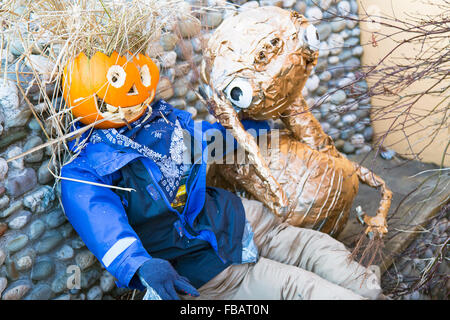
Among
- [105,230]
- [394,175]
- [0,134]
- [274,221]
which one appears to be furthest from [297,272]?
[394,175]

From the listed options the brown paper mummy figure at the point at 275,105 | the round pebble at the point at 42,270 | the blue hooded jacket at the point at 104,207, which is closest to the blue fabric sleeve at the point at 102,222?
the blue hooded jacket at the point at 104,207

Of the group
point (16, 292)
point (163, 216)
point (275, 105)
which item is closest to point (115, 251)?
point (163, 216)

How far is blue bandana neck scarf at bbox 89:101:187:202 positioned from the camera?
1617mm

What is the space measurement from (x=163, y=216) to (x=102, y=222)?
0.97 feet

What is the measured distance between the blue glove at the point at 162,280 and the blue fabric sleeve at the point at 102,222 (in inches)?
1.2

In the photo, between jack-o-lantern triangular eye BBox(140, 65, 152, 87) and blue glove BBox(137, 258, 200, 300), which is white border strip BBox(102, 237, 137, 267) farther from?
jack-o-lantern triangular eye BBox(140, 65, 152, 87)

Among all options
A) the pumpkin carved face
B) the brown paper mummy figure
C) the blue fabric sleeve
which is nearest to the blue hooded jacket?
the blue fabric sleeve

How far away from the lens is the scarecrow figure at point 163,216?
146 centimetres

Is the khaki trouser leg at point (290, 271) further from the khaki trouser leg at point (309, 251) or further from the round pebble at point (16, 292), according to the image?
the round pebble at point (16, 292)

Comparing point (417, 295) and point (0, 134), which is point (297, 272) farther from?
point (0, 134)

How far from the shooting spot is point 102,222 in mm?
1459

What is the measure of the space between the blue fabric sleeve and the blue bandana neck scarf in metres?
→ 0.12

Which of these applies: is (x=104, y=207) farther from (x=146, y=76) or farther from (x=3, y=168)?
(x=146, y=76)

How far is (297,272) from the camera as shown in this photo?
1644 mm
